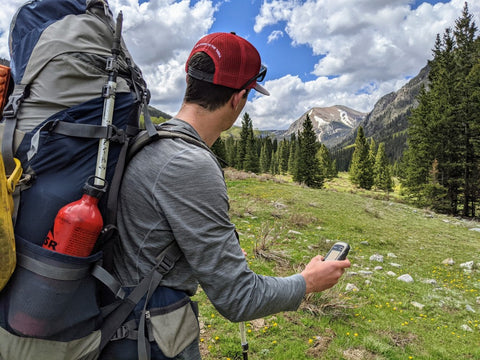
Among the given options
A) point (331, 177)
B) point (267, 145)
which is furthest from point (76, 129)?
point (267, 145)

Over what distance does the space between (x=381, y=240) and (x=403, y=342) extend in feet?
23.6

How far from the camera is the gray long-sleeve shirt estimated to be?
4.70ft

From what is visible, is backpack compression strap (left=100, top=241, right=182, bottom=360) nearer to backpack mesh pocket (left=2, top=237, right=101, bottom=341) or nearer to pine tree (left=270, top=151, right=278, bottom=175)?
backpack mesh pocket (left=2, top=237, right=101, bottom=341)

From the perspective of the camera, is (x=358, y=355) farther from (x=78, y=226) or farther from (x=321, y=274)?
(x=78, y=226)

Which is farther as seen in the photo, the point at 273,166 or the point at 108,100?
the point at 273,166

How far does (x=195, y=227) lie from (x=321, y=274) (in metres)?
0.89

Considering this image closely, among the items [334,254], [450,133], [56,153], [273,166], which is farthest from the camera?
[273,166]

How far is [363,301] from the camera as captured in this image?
6359mm

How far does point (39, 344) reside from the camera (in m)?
1.31

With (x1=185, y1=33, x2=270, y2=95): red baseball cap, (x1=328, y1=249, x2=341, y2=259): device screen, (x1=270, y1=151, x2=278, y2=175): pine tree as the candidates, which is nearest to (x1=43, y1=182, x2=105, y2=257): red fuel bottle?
(x1=185, y1=33, x2=270, y2=95): red baseball cap

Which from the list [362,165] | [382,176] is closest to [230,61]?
[362,165]

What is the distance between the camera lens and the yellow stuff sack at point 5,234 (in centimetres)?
120

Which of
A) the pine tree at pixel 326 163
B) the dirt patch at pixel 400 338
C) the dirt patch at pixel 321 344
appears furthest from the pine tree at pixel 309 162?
the dirt patch at pixel 321 344

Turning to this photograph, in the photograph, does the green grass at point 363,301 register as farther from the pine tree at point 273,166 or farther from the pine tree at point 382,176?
the pine tree at point 273,166
